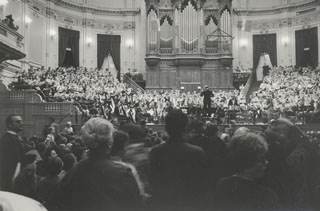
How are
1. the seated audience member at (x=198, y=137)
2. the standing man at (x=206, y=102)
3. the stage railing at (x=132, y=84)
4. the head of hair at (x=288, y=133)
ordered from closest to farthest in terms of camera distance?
the head of hair at (x=288, y=133), the seated audience member at (x=198, y=137), the standing man at (x=206, y=102), the stage railing at (x=132, y=84)

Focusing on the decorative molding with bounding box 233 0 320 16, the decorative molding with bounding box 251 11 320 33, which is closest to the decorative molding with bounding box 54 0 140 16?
the decorative molding with bounding box 233 0 320 16

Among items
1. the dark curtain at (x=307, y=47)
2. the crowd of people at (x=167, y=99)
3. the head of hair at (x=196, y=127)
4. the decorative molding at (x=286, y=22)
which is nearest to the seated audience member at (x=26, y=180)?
the head of hair at (x=196, y=127)

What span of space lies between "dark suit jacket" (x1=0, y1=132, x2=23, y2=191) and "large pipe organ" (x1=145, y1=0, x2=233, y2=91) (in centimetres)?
1872

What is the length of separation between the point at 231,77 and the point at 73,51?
9121 millimetres

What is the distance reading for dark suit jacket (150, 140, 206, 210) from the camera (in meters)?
2.96

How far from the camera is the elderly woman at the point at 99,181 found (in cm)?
240

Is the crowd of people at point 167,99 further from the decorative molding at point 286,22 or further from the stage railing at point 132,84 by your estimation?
the decorative molding at point 286,22

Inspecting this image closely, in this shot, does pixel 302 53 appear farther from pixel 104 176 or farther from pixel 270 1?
pixel 104 176

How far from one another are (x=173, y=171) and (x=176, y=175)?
4cm

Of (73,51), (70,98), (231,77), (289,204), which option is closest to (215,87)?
(231,77)

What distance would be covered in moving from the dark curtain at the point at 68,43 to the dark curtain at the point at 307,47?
12780mm

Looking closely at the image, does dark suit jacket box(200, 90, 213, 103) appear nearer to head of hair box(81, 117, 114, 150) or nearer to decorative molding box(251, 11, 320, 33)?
decorative molding box(251, 11, 320, 33)

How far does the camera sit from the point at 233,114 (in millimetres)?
13953

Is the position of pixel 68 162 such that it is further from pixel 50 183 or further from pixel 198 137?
pixel 198 137
